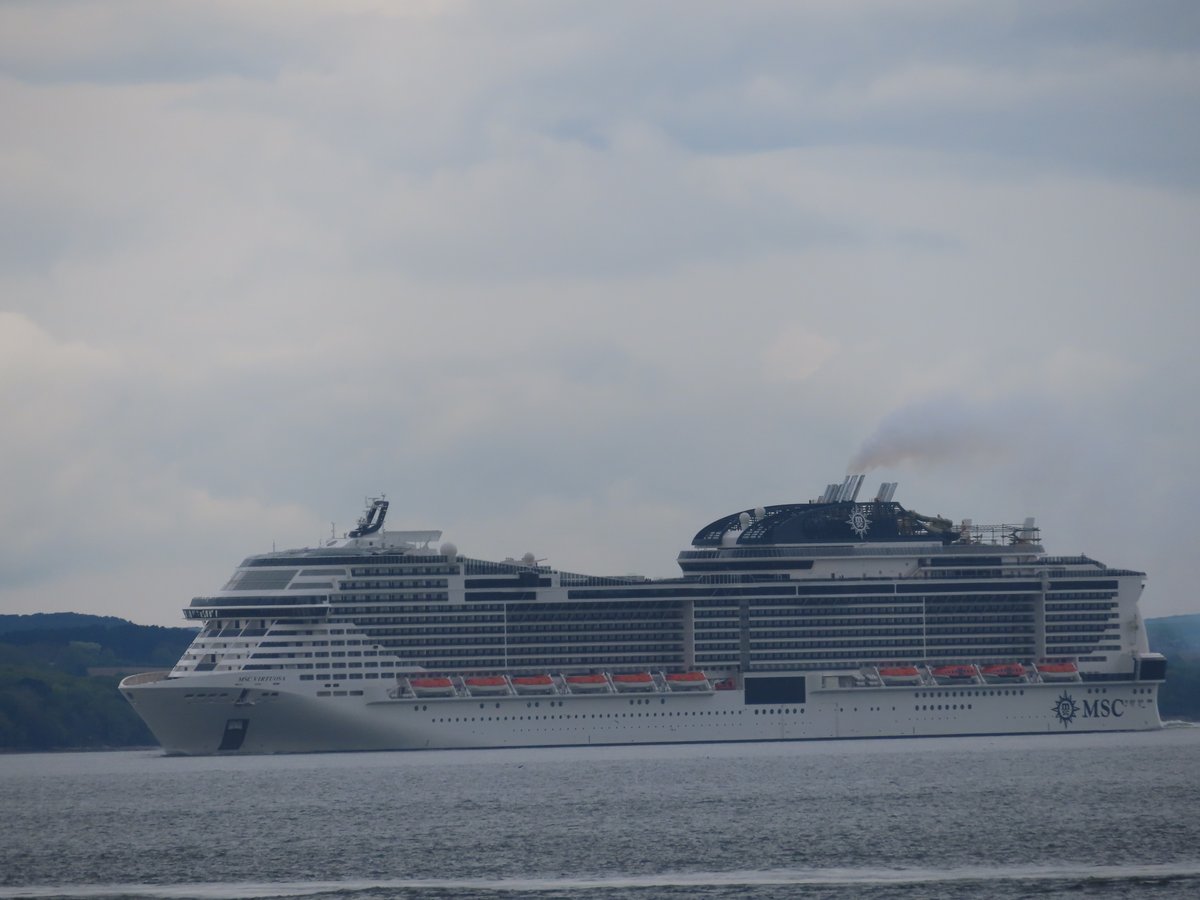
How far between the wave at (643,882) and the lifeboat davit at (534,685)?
53.0 m

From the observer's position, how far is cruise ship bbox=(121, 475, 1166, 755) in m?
117

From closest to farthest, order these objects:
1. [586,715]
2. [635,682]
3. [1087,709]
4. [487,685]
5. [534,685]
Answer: [487,685], [586,715], [534,685], [635,682], [1087,709]

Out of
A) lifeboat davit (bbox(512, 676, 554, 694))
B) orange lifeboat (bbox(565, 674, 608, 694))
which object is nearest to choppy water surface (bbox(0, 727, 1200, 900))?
lifeboat davit (bbox(512, 676, 554, 694))

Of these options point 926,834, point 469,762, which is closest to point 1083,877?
point 926,834

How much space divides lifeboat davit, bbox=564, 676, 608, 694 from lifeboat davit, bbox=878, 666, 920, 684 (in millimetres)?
16091

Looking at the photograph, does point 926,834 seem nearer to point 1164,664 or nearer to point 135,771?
point 135,771

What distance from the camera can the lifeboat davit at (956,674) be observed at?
12731 cm

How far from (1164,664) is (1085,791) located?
44907mm

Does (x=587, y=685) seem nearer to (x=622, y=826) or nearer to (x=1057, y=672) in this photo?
(x=1057, y=672)

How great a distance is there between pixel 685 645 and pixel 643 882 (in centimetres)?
6106

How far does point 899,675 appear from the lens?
4985 inches

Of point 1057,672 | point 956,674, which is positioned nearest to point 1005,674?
point 956,674

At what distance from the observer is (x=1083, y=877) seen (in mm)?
65062

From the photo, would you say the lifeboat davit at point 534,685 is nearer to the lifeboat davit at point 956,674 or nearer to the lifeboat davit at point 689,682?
the lifeboat davit at point 689,682
